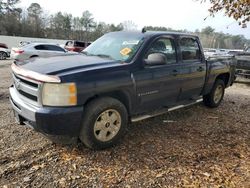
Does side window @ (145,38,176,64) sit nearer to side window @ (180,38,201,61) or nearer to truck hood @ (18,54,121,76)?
side window @ (180,38,201,61)

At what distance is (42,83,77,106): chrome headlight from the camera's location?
3357mm

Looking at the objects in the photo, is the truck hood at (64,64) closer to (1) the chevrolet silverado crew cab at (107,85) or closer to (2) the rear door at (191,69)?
(1) the chevrolet silverado crew cab at (107,85)

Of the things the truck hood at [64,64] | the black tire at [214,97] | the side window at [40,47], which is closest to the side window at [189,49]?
the black tire at [214,97]

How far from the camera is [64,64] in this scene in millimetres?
3779

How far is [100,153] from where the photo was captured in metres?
3.88

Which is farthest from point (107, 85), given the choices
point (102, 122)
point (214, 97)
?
point (214, 97)

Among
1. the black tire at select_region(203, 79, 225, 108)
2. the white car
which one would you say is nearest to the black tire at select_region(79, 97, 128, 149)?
the black tire at select_region(203, 79, 225, 108)

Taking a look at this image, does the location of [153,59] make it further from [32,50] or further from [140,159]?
[32,50]

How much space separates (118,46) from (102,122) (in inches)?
61.2

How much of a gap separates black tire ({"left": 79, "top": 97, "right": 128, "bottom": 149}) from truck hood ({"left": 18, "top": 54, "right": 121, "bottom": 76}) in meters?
0.53

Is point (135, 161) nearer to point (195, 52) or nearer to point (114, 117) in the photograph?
point (114, 117)

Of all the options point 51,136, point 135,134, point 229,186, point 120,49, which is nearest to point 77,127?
point 51,136

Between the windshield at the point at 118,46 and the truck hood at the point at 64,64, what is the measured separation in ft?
0.88

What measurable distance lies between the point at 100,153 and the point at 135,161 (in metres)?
0.55
